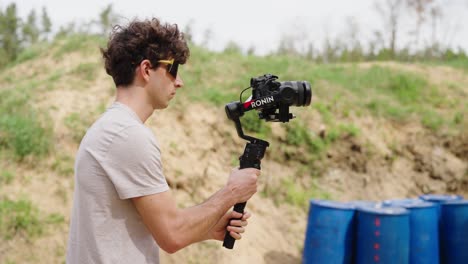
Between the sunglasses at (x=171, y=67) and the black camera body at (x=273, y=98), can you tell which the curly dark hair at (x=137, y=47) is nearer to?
the sunglasses at (x=171, y=67)

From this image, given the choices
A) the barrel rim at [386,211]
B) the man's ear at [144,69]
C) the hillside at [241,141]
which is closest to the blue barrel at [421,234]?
the barrel rim at [386,211]

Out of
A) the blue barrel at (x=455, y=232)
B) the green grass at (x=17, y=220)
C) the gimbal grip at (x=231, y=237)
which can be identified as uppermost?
the gimbal grip at (x=231, y=237)

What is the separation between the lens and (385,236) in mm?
5215

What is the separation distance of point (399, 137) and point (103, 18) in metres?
6.82

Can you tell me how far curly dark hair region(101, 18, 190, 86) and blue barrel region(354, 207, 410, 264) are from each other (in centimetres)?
410

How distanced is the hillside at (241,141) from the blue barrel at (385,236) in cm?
135

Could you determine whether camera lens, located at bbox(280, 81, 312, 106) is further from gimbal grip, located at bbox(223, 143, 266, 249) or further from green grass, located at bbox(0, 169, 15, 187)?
green grass, located at bbox(0, 169, 15, 187)

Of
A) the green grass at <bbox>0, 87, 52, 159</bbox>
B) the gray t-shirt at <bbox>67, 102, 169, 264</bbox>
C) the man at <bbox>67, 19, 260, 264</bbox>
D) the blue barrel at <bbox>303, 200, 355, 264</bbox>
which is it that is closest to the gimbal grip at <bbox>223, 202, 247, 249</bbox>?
the man at <bbox>67, 19, 260, 264</bbox>

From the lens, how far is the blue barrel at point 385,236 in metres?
5.22

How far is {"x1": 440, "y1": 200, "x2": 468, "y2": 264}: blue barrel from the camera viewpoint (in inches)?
235

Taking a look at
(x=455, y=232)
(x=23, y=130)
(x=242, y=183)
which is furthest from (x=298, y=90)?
(x=455, y=232)

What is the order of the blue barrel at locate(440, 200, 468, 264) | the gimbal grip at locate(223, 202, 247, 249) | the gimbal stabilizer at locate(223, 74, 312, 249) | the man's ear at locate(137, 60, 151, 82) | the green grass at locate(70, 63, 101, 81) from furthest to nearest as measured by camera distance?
the green grass at locate(70, 63, 101, 81)
the blue barrel at locate(440, 200, 468, 264)
the gimbal stabilizer at locate(223, 74, 312, 249)
the gimbal grip at locate(223, 202, 247, 249)
the man's ear at locate(137, 60, 151, 82)

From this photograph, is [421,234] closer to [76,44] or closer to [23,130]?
[23,130]

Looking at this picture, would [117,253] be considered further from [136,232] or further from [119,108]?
[119,108]
